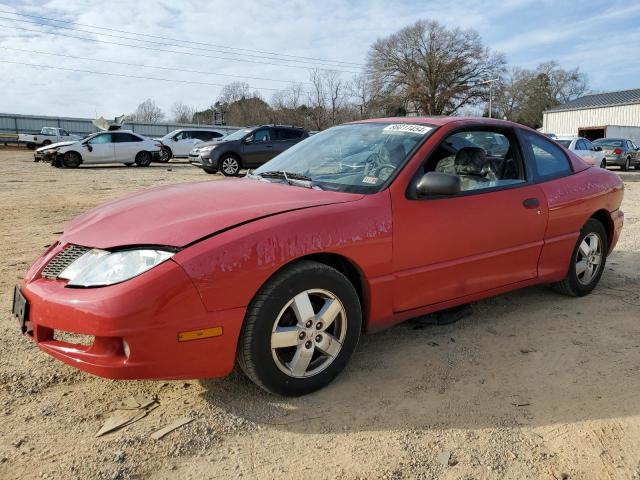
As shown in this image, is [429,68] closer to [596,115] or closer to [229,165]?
[596,115]

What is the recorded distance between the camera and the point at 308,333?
2699 mm

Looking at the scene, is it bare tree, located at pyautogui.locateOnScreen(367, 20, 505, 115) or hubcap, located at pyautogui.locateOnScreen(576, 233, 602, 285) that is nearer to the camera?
hubcap, located at pyautogui.locateOnScreen(576, 233, 602, 285)

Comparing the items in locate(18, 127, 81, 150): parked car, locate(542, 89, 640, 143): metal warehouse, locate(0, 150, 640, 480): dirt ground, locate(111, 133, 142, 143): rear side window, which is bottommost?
locate(0, 150, 640, 480): dirt ground

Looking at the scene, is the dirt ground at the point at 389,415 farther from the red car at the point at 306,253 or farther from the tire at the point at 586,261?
the tire at the point at 586,261

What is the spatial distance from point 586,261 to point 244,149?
13.0 metres

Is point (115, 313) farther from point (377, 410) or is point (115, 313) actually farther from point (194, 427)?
point (377, 410)

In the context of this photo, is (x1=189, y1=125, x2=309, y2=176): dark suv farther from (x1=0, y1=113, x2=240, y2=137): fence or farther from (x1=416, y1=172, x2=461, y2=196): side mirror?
(x1=0, y1=113, x2=240, y2=137): fence

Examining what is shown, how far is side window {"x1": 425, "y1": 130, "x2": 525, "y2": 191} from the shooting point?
357 centimetres

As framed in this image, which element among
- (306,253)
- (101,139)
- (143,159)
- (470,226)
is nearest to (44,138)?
(101,139)

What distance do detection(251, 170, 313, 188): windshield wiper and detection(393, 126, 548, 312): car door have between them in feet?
1.97

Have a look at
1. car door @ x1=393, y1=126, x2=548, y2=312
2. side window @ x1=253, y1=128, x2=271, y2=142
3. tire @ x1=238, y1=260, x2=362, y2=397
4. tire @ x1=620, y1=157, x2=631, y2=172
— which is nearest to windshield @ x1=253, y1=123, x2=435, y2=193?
car door @ x1=393, y1=126, x2=548, y2=312

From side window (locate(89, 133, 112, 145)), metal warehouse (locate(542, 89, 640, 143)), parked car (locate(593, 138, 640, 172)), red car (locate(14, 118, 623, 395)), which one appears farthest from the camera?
metal warehouse (locate(542, 89, 640, 143))

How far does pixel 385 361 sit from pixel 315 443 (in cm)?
94

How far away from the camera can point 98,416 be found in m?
2.55
